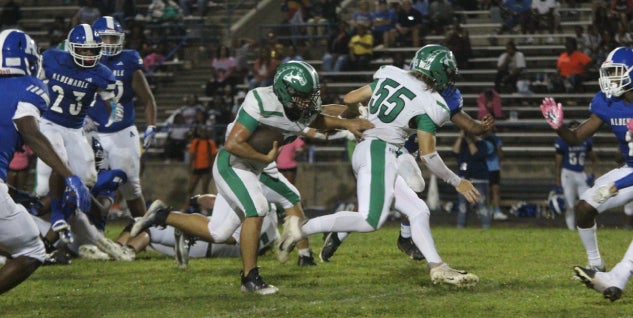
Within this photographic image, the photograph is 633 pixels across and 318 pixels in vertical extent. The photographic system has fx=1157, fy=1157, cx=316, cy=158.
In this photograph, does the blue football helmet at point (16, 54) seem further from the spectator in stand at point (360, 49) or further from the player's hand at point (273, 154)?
the spectator in stand at point (360, 49)

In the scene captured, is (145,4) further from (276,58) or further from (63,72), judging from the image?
(63,72)

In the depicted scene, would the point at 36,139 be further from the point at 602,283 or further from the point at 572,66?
the point at 572,66

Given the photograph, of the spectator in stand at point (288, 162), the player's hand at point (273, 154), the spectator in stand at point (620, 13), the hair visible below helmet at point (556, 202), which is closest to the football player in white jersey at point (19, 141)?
the player's hand at point (273, 154)

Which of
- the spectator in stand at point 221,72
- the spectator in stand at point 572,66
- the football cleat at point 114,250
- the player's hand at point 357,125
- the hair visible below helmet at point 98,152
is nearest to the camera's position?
the player's hand at point 357,125

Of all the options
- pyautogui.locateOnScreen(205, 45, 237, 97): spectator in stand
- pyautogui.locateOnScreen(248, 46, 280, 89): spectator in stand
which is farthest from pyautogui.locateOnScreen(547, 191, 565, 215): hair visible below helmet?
pyautogui.locateOnScreen(205, 45, 237, 97): spectator in stand

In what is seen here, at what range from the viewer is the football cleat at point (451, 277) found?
8430mm

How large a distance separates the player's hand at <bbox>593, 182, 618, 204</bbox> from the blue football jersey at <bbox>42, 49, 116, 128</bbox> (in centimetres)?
472

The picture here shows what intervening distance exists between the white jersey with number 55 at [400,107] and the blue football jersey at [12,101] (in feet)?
8.88

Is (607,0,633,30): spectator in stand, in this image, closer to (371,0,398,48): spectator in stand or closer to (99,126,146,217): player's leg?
(371,0,398,48): spectator in stand

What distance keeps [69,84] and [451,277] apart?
4.19 meters

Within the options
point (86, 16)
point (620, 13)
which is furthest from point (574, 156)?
point (86, 16)

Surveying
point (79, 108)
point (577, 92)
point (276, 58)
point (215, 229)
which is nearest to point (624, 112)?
point (215, 229)

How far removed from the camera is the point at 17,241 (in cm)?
695

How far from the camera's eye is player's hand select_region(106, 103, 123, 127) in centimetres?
1187
